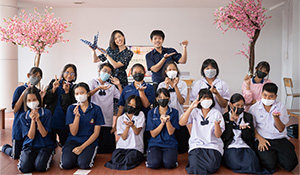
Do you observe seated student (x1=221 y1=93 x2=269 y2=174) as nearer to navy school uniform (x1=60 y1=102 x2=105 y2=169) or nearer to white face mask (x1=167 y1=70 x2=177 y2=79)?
white face mask (x1=167 y1=70 x2=177 y2=79)

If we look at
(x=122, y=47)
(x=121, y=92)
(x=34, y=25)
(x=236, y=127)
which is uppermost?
(x=34, y=25)

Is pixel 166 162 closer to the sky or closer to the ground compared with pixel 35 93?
closer to the ground

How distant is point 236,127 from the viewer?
356cm

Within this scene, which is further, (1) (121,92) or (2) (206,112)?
(1) (121,92)

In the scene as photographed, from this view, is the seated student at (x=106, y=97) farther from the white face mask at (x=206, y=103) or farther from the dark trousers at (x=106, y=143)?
the white face mask at (x=206, y=103)

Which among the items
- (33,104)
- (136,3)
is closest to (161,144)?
(33,104)

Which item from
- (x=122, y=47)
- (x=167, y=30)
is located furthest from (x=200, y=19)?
(x=122, y=47)

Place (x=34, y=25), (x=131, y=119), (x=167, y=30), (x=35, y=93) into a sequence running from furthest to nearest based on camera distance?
(x=167, y=30), (x=34, y=25), (x=131, y=119), (x=35, y=93)

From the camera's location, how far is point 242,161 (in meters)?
3.37

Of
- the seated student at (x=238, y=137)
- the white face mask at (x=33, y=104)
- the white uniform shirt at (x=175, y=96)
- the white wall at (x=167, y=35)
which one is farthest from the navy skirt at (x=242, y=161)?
the white wall at (x=167, y=35)

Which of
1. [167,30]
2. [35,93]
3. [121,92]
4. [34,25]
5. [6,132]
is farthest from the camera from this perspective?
[167,30]

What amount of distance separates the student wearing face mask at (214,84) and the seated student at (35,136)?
188cm

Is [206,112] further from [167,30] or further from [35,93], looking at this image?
[167,30]

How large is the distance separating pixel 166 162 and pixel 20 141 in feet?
5.91
